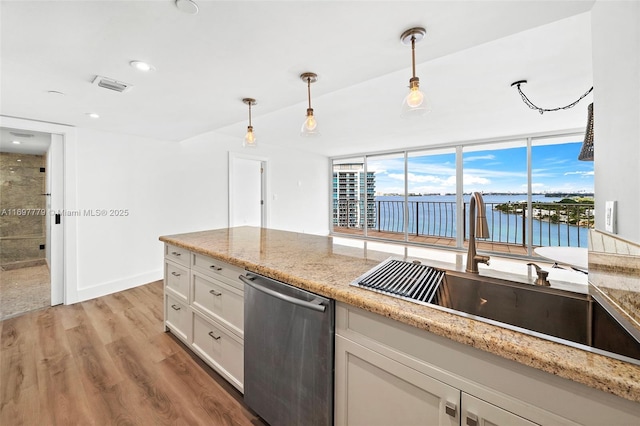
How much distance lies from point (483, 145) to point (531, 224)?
1.65m

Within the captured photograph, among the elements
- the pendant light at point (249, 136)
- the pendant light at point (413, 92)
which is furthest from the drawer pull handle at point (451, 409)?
the pendant light at point (249, 136)

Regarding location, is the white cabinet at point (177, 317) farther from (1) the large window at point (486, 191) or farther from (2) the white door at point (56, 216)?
(1) the large window at point (486, 191)

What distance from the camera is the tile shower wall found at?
3.66 meters

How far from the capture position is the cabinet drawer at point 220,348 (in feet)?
5.08

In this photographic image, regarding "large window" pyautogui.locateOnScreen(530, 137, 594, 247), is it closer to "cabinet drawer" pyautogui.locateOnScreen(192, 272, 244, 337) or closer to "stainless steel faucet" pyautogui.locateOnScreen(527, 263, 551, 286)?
"stainless steel faucet" pyautogui.locateOnScreen(527, 263, 551, 286)

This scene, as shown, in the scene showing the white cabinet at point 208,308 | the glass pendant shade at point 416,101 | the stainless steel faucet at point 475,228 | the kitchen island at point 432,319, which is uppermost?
the glass pendant shade at point 416,101

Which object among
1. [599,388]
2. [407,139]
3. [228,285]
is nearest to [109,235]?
[228,285]

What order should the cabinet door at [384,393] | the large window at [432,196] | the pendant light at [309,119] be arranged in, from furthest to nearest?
the large window at [432,196]
the pendant light at [309,119]
the cabinet door at [384,393]

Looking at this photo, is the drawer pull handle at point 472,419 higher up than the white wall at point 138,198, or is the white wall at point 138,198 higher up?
the white wall at point 138,198

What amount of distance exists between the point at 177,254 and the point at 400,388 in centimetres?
189

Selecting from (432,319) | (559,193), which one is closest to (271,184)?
(432,319)

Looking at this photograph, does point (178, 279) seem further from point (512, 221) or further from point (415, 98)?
point (512, 221)

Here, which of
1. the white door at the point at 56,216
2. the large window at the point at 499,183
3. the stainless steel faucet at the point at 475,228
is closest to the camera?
the stainless steel faucet at the point at 475,228

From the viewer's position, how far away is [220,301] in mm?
1649
